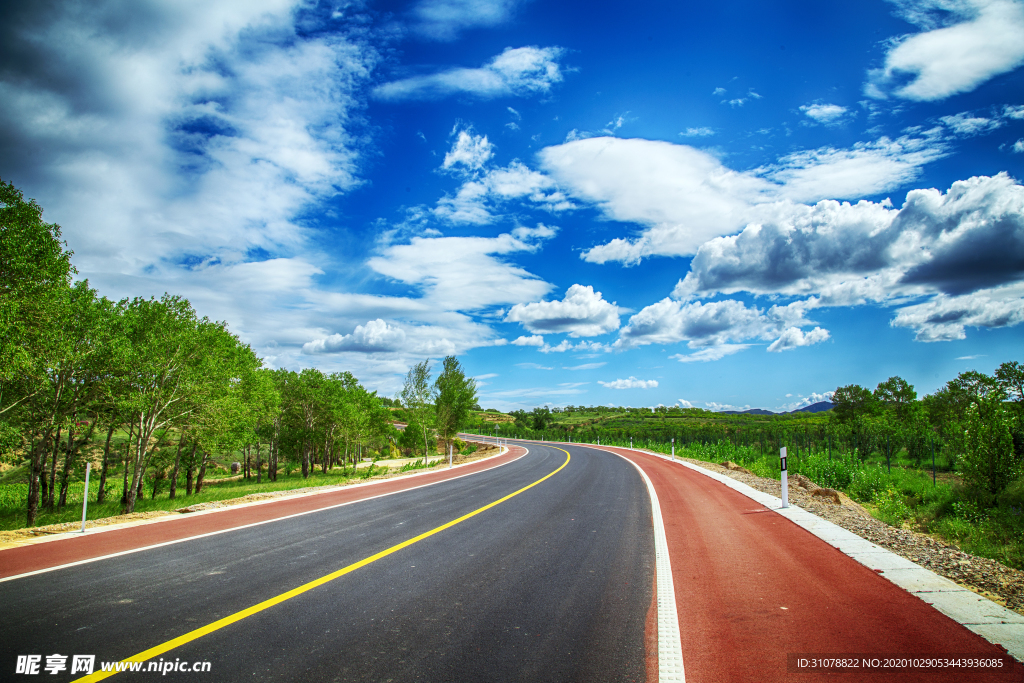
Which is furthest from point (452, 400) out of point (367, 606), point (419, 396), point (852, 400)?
point (852, 400)

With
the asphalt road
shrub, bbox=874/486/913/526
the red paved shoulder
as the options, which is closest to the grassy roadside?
shrub, bbox=874/486/913/526

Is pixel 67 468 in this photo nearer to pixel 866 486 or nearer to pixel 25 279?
pixel 25 279

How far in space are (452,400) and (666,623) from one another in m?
42.8

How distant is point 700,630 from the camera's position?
4031 mm

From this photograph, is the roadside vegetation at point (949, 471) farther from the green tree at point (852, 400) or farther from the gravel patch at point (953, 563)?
the green tree at point (852, 400)

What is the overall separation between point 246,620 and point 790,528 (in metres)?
8.33

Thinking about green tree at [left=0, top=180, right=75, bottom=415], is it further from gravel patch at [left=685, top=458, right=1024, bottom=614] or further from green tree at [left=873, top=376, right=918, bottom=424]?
green tree at [left=873, top=376, right=918, bottom=424]

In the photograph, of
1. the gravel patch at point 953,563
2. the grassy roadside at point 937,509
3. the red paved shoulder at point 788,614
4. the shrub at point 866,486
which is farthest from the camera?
the shrub at point 866,486

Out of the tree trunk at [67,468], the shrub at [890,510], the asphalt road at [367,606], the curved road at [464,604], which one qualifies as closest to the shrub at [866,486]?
the shrub at [890,510]

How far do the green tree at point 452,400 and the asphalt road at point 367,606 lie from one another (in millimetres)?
34502

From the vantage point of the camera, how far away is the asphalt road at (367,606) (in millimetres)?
3449

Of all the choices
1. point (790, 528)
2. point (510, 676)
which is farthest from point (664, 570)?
point (790, 528)

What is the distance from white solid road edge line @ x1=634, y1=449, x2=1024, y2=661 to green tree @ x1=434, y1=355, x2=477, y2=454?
35791 mm

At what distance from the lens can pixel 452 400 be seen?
152 ft
